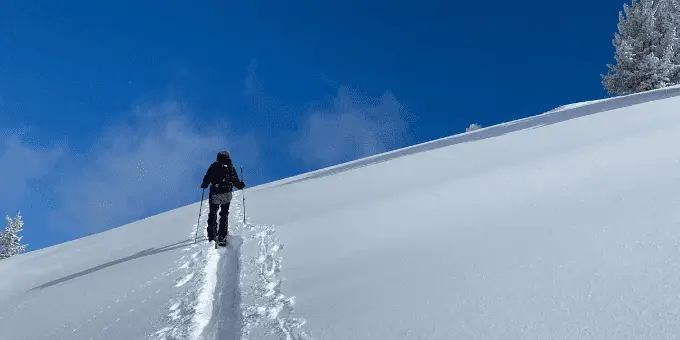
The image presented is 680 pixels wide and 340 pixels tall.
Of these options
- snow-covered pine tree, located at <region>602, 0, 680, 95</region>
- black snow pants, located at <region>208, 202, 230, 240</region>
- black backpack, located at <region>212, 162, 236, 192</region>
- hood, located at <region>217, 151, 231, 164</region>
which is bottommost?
black snow pants, located at <region>208, 202, 230, 240</region>

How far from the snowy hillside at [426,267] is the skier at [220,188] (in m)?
0.46

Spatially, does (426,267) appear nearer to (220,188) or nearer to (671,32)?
(220,188)

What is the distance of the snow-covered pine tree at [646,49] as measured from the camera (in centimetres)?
2644

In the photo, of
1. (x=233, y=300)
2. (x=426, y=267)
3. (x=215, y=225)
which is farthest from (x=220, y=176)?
(x=426, y=267)

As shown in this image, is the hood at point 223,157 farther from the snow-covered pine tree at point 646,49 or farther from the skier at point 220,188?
the snow-covered pine tree at point 646,49

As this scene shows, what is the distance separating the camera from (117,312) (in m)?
5.85

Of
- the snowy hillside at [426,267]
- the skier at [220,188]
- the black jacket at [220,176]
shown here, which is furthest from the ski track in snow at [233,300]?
the black jacket at [220,176]

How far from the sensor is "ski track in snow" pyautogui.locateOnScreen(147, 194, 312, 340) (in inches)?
181

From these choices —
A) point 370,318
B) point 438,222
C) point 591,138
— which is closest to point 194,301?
point 370,318

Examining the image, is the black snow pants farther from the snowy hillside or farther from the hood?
the hood

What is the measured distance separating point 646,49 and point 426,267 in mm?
29906

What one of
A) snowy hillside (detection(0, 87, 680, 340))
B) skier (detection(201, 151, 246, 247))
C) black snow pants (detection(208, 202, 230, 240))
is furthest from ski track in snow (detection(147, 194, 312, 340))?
skier (detection(201, 151, 246, 247))

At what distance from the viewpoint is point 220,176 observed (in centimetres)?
967

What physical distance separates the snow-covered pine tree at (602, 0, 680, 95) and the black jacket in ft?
90.2
